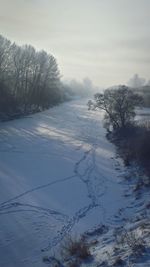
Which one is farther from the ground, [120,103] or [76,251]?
[120,103]

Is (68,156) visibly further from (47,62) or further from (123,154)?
(47,62)

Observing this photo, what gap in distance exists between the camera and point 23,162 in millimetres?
23328

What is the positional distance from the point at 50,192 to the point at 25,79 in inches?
1806

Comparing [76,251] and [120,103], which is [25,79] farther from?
[76,251]

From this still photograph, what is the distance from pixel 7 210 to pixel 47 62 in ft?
182

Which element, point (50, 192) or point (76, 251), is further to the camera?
point (50, 192)

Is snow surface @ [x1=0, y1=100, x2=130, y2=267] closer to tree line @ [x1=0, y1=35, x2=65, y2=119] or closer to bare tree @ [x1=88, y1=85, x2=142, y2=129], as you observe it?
bare tree @ [x1=88, y1=85, x2=142, y2=129]

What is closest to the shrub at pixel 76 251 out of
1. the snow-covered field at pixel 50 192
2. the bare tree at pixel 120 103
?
the snow-covered field at pixel 50 192

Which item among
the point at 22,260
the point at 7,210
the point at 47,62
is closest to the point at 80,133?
Answer: the point at 7,210

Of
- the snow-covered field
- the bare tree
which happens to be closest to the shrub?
the snow-covered field

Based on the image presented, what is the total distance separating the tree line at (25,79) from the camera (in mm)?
51781

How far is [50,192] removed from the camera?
17281mm

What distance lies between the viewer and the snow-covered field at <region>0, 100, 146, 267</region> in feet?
39.0

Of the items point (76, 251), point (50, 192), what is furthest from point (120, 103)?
point (76, 251)
